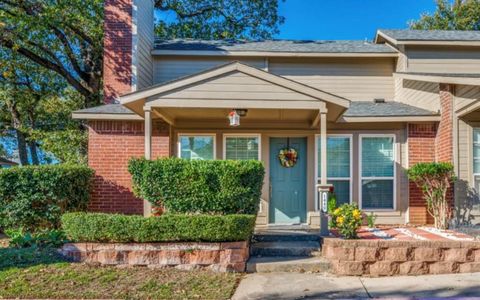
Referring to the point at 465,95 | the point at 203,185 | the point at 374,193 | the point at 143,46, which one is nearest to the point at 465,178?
the point at 465,95

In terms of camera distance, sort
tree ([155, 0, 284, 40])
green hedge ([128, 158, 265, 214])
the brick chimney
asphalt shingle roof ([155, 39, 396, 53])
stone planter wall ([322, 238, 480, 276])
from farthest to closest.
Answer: tree ([155, 0, 284, 40])
asphalt shingle roof ([155, 39, 396, 53])
the brick chimney
green hedge ([128, 158, 265, 214])
stone planter wall ([322, 238, 480, 276])

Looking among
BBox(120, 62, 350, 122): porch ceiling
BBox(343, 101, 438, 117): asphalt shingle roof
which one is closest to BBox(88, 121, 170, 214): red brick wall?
BBox(120, 62, 350, 122): porch ceiling

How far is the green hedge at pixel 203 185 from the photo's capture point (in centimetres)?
670

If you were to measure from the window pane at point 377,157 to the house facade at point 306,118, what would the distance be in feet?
0.08

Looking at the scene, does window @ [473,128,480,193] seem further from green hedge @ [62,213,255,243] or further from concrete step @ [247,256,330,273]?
green hedge @ [62,213,255,243]

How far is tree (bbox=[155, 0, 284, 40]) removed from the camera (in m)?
18.0

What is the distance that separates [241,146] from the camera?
375 inches

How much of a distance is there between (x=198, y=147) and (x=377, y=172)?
4.39 metres

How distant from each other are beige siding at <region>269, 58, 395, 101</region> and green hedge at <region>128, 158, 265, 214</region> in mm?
4535

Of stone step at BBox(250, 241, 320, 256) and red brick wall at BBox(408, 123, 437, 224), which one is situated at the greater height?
red brick wall at BBox(408, 123, 437, 224)

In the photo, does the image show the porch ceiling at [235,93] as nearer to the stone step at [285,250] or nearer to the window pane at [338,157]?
the window pane at [338,157]

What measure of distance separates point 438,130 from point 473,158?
949 millimetres

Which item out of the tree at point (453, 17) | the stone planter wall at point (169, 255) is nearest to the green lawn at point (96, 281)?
the stone planter wall at point (169, 255)

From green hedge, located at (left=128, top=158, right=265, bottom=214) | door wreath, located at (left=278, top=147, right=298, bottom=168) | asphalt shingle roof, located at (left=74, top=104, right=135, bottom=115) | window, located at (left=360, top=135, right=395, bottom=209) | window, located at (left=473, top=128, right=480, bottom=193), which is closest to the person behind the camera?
green hedge, located at (left=128, top=158, right=265, bottom=214)
